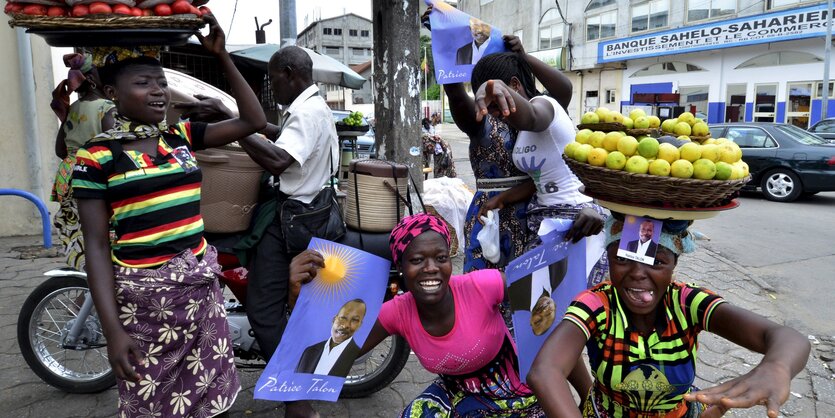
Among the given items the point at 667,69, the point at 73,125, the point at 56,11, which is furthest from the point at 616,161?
the point at 667,69

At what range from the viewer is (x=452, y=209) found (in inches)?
245

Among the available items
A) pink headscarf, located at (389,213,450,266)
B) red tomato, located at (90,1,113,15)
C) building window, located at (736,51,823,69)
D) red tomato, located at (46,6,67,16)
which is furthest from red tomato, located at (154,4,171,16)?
building window, located at (736,51,823,69)

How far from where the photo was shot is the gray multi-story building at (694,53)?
20.2m

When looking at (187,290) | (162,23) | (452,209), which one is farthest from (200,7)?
(452,209)

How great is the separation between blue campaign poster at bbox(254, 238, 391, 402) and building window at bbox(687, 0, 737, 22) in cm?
2543

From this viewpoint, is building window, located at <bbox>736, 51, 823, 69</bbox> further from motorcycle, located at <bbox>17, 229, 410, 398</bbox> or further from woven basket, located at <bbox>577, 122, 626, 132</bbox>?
woven basket, located at <bbox>577, 122, 626, 132</bbox>

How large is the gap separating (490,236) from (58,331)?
2.65 m

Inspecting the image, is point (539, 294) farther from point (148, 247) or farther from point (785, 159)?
point (785, 159)

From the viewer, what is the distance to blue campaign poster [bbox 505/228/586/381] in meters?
2.22

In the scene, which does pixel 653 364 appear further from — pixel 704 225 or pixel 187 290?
pixel 704 225

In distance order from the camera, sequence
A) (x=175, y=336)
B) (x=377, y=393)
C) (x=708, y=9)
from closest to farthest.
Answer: (x=175, y=336) → (x=377, y=393) → (x=708, y=9)

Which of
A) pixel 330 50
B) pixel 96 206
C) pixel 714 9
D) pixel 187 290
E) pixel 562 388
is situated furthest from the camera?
pixel 330 50

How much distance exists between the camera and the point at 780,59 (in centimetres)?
2130

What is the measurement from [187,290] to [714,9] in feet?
86.7
